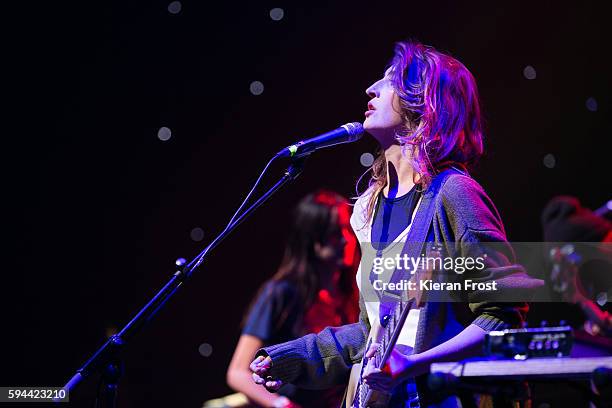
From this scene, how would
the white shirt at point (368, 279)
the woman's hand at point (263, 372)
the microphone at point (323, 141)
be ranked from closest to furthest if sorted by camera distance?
the white shirt at point (368, 279) < the woman's hand at point (263, 372) < the microphone at point (323, 141)

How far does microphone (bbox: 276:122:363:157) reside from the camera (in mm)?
2404

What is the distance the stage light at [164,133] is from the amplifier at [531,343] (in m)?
2.65

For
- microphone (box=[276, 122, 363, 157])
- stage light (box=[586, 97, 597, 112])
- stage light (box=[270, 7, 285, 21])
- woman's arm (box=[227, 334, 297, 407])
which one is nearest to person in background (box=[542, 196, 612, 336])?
stage light (box=[586, 97, 597, 112])

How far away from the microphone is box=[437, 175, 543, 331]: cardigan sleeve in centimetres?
40

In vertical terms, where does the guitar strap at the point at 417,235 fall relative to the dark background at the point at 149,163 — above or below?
below

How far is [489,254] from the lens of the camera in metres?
2.07

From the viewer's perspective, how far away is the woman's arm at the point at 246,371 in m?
3.62

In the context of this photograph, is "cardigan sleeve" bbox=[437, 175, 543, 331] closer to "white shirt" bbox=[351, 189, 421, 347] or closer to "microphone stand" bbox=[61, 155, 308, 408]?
"white shirt" bbox=[351, 189, 421, 347]

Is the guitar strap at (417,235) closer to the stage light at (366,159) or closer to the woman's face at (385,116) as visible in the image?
the woman's face at (385,116)

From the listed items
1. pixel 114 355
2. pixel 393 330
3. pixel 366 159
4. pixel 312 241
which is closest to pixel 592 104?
pixel 366 159

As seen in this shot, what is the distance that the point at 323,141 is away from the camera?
95.7 inches

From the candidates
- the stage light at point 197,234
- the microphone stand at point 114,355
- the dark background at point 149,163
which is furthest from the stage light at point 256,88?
the microphone stand at point 114,355

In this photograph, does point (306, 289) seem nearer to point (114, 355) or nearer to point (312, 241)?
point (312, 241)

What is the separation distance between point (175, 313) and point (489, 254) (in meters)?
2.31
